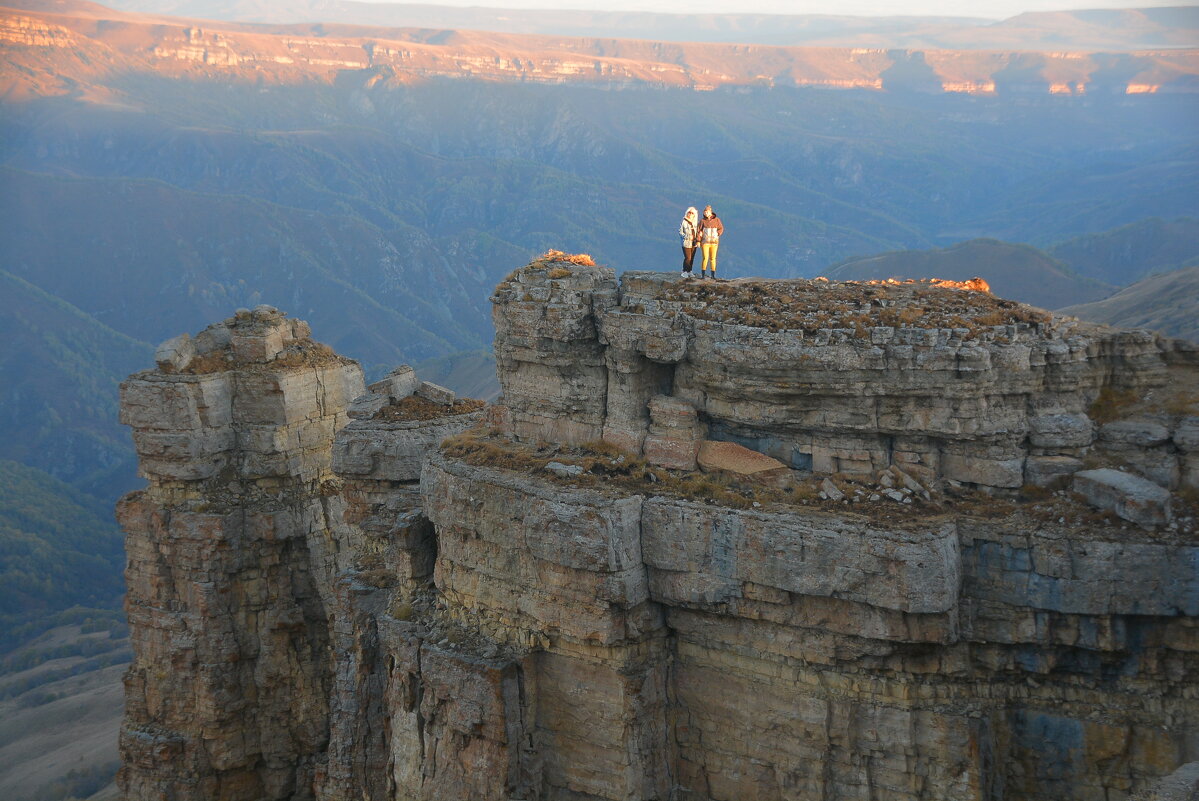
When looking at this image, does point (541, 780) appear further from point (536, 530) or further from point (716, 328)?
point (716, 328)

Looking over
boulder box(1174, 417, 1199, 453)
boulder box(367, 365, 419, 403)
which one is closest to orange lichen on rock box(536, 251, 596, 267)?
boulder box(367, 365, 419, 403)

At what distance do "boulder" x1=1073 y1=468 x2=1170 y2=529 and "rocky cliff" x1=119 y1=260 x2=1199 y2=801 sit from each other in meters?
0.06

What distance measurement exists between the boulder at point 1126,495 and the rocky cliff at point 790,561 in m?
0.06

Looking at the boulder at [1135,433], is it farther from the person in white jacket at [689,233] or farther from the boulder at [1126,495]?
the person in white jacket at [689,233]

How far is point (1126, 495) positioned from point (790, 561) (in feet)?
18.1

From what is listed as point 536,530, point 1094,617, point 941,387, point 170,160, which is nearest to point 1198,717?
point 1094,617

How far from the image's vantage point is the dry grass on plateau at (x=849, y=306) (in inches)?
914

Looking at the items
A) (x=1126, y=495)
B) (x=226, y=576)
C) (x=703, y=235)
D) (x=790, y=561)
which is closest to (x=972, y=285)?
(x=703, y=235)

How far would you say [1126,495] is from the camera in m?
20.8

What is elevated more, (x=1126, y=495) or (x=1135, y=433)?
(x=1135, y=433)

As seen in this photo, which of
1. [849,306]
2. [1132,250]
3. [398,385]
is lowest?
[398,385]

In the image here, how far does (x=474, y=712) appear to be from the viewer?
25016mm

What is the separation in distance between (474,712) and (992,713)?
31.9ft

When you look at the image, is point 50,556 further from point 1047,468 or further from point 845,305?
point 1047,468
